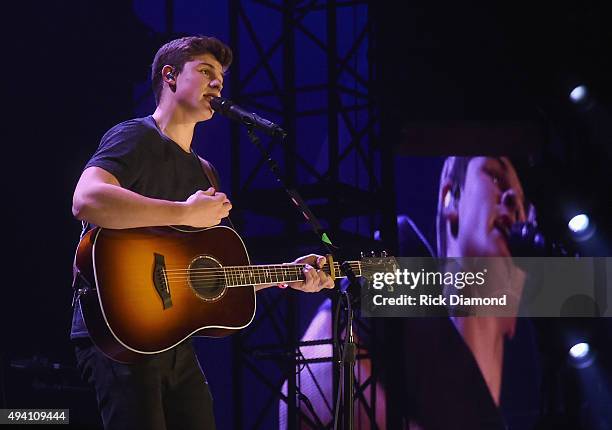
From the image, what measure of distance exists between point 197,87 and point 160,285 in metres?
0.76

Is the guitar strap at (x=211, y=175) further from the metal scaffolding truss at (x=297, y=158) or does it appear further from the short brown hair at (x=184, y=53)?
the metal scaffolding truss at (x=297, y=158)

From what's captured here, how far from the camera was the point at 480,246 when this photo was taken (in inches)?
273

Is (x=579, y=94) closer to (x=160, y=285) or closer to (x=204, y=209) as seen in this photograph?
(x=204, y=209)

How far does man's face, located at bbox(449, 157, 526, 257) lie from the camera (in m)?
6.91

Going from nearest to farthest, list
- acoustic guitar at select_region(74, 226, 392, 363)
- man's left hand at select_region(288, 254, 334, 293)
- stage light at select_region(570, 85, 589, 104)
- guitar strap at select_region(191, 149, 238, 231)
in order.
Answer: acoustic guitar at select_region(74, 226, 392, 363) < guitar strap at select_region(191, 149, 238, 231) < man's left hand at select_region(288, 254, 334, 293) < stage light at select_region(570, 85, 589, 104)

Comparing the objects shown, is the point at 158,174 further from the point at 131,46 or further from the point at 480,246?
the point at 480,246

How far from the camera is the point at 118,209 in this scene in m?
2.40

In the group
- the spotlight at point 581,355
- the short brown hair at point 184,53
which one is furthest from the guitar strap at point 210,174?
the spotlight at point 581,355

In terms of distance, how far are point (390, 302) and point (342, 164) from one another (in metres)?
1.47

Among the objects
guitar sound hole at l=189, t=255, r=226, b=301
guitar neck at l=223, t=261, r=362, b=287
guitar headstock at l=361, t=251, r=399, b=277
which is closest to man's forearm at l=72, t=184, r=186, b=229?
guitar sound hole at l=189, t=255, r=226, b=301

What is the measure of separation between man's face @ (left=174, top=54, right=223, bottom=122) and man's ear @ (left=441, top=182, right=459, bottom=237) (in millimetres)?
4331

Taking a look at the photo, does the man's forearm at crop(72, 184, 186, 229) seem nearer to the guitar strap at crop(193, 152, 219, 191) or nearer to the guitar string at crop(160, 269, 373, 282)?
the guitar string at crop(160, 269, 373, 282)

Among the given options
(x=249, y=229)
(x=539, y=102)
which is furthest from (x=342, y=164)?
(x=539, y=102)

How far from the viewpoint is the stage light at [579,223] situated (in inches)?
257
